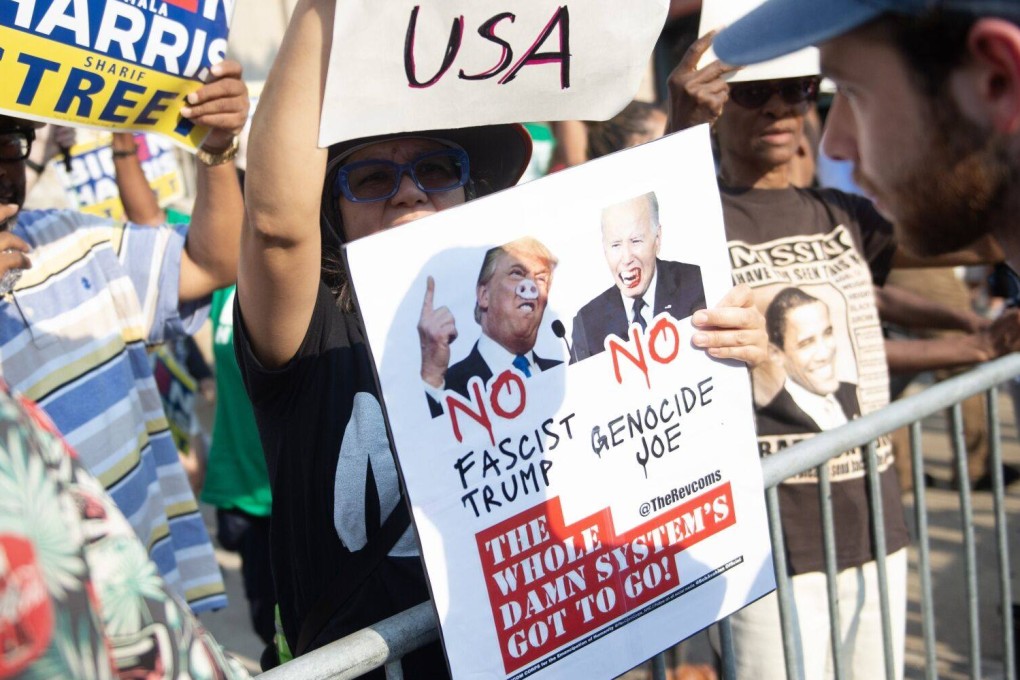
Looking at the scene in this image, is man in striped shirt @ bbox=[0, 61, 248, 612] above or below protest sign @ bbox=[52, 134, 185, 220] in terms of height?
below

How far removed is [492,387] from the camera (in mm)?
1527

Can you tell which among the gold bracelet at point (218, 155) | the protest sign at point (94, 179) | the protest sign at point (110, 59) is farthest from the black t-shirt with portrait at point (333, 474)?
Answer: the protest sign at point (94, 179)

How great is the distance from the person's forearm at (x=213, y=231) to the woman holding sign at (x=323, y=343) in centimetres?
70

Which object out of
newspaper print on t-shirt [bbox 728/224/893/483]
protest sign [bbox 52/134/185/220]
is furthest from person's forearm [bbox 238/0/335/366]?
protest sign [bbox 52/134/185/220]

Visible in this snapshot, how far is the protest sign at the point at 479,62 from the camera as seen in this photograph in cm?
143

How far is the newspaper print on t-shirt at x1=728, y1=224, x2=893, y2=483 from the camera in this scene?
103 inches

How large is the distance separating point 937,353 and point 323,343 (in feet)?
7.15

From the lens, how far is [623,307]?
1.67 m

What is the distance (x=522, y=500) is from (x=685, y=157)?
63 centimetres

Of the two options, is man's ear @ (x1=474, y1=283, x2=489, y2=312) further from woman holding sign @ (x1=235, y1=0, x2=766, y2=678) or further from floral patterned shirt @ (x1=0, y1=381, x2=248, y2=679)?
floral patterned shirt @ (x1=0, y1=381, x2=248, y2=679)

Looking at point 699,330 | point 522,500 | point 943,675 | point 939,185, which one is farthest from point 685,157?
point 943,675

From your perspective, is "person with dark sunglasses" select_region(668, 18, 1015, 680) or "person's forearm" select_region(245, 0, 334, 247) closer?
"person's forearm" select_region(245, 0, 334, 247)

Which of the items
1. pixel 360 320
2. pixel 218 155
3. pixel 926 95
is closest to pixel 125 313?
pixel 218 155

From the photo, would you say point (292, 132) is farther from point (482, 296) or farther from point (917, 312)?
point (917, 312)
